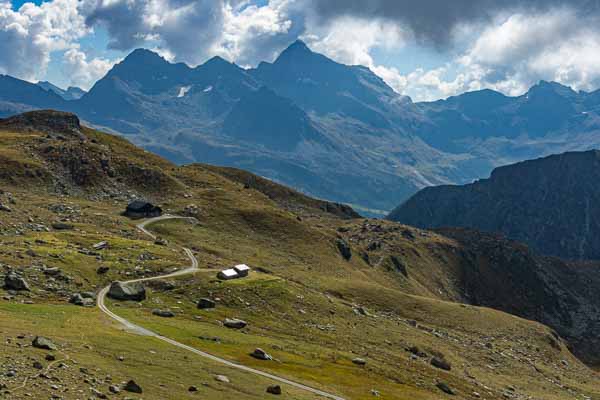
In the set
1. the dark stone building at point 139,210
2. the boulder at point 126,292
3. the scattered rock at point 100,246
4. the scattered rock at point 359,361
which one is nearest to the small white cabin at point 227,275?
the boulder at point 126,292

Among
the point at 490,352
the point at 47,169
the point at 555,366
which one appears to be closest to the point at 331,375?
the point at 490,352

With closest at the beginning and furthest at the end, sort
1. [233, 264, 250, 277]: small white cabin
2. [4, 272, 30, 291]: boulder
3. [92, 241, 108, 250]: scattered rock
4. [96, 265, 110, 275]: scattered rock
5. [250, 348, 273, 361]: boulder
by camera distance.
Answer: [250, 348, 273, 361]: boulder < [4, 272, 30, 291]: boulder < [96, 265, 110, 275]: scattered rock < [233, 264, 250, 277]: small white cabin < [92, 241, 108, 250]: scattered rock

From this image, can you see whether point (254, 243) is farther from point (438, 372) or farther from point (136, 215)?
point (438, 372)

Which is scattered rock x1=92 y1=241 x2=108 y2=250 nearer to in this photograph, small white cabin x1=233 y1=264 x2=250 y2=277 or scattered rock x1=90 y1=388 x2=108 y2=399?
small white cabin x1=233 y1=264 x2=250 y2=277

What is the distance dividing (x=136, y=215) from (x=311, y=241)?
56.0m

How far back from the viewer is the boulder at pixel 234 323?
3177 inches

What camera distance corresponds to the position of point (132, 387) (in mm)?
43938

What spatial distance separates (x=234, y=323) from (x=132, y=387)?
123ft

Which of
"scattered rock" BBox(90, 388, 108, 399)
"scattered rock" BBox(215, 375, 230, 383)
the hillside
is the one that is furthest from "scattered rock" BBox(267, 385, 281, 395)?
"scattered rock" BBox(90, 388, 108, 399)

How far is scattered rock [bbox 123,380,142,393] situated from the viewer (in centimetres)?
4381

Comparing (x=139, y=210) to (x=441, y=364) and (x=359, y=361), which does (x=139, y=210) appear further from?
(x=359, y=361)

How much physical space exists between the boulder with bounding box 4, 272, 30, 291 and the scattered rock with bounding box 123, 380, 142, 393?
130 feet

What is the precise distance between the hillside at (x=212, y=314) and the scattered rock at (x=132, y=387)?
3.54ft

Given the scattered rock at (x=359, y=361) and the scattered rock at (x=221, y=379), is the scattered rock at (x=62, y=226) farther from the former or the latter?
the scattered rock at (x=221, y=379)
